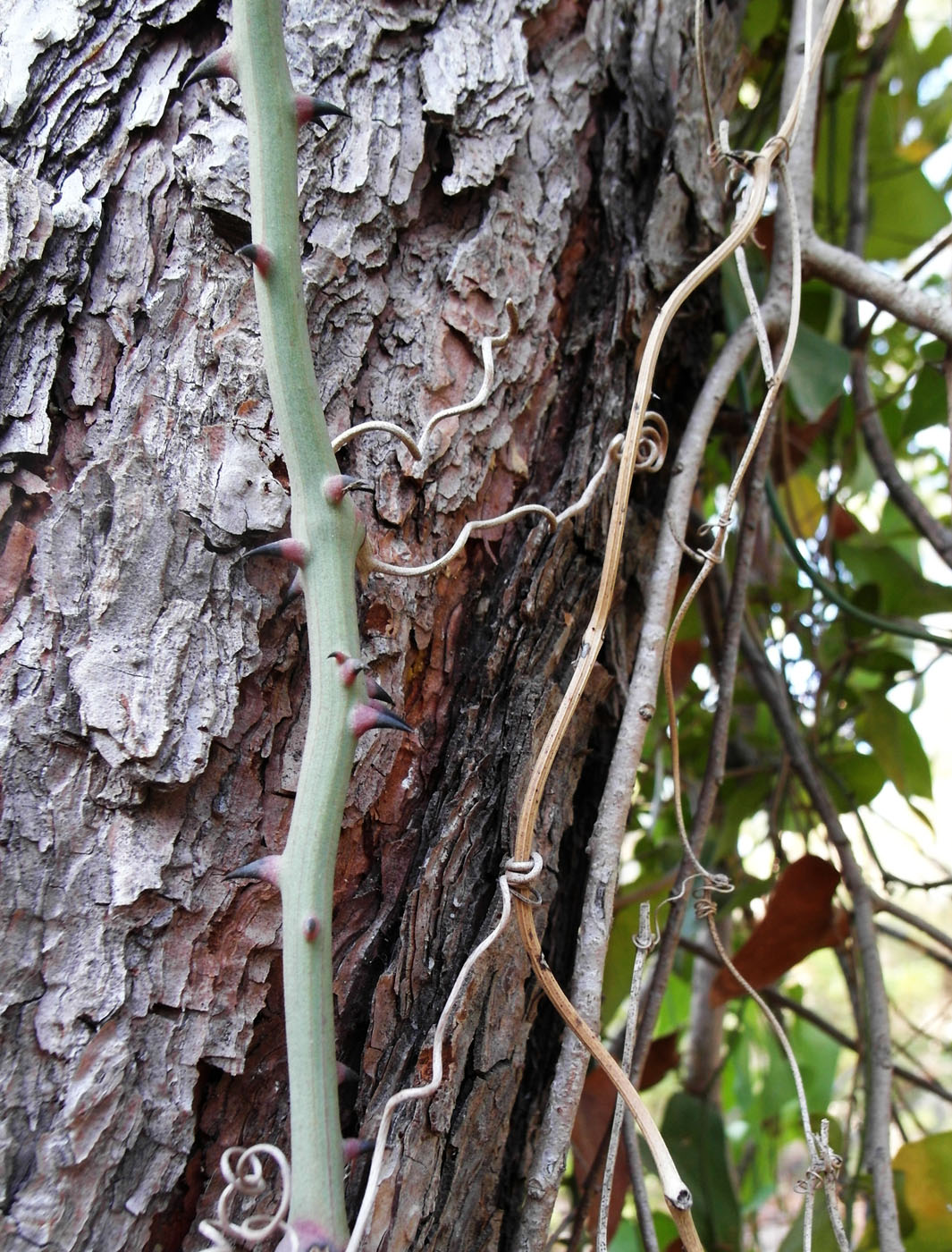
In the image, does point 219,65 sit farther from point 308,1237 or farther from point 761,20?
point 761,20

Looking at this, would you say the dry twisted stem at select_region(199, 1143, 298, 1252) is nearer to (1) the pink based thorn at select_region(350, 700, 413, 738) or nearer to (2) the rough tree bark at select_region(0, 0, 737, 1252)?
(2) the rough tree bark at select_region(0, 0, 737, 1252)

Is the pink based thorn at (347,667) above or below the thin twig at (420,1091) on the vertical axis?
above

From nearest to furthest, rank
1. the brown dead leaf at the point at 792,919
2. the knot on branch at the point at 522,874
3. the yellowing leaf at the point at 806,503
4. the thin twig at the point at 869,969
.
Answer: the knot on branch at the point at 522,874 → the thin twig at the point at 869,969 → the brown dead leaf at the point at 792,919 → the yellowing leaf at the point at 806,503

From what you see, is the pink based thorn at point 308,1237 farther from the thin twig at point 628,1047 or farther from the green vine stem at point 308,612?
the thin twig at point 628,1047

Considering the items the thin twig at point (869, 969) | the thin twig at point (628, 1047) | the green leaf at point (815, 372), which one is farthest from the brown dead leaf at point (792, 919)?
the green leaf at point (815, 372)

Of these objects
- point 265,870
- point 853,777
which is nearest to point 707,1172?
point 853,777

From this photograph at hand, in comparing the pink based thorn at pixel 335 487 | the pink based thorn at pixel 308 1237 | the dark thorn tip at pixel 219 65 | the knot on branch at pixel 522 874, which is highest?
the dark thorn tip at pixel 219 65

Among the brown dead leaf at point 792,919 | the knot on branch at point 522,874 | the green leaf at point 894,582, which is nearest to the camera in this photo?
the knot on branch at point 522,874

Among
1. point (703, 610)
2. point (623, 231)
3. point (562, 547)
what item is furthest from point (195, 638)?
point (703, 610)
